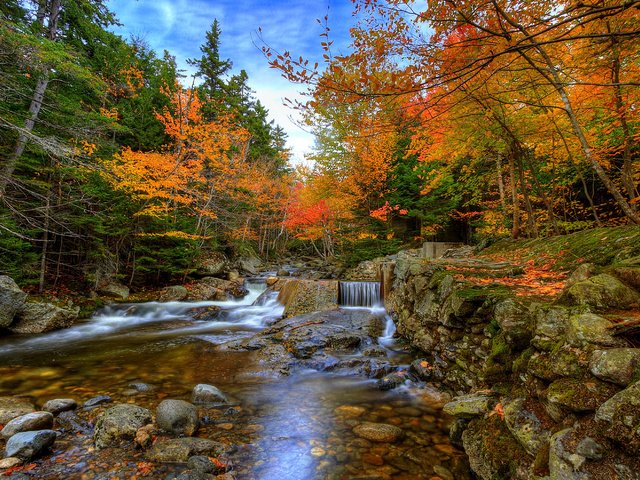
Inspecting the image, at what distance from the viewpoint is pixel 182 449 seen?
3342 millimetres

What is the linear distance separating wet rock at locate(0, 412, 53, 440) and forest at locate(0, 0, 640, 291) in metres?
5.27

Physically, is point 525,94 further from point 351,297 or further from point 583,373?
point 351,297

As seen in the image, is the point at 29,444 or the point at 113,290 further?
the point at 113,290

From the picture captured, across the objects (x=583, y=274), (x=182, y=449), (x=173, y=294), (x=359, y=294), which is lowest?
(x=182, y=449)

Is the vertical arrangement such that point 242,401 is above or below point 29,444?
below

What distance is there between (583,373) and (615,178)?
39.7ft

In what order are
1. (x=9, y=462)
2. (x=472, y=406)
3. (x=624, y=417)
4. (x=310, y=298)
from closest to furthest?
(x=624, y=417)
(x=9, y=462)
(x=472, y=406)
(x=310, y=298)

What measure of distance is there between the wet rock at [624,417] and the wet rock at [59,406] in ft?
19.7

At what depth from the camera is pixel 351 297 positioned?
37.9 ft

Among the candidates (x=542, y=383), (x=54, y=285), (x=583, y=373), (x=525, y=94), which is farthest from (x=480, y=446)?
(x=54, y=285)

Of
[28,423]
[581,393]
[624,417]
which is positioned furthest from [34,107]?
[624,417]

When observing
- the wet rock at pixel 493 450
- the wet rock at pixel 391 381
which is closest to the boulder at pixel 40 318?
the wet rock at pixel 391 381

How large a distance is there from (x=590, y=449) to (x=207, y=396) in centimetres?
463

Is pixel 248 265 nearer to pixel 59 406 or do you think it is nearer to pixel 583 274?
Answer: pixel 59 406
